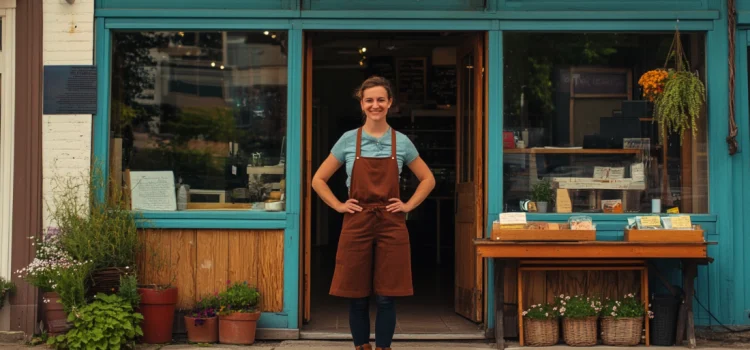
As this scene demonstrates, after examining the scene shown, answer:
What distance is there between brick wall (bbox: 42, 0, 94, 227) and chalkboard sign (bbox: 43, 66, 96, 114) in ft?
0.16

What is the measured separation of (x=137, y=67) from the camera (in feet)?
25.2

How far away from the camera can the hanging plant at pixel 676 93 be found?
7.18m

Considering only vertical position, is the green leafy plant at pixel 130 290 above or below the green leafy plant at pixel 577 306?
above

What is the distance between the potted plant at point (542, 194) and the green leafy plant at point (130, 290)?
318 cm

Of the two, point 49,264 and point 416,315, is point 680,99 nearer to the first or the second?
point 416,315

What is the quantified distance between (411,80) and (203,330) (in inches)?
247

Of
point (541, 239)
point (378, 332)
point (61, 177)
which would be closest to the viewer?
point (378, 332)

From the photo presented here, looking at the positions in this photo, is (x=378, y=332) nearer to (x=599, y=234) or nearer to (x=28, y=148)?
(x=599, y=234)

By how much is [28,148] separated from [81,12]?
1156mm

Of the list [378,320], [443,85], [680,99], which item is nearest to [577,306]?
[680,99]

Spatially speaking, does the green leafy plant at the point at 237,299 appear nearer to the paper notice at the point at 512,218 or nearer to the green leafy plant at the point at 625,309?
the paper notice at the point at 512,218

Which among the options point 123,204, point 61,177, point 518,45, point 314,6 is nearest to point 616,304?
point 518,45

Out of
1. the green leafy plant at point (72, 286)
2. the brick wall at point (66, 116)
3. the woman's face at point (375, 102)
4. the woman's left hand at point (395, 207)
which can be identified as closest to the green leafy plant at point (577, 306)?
the woman's left hand at point (395, 207)

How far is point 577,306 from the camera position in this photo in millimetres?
6977
